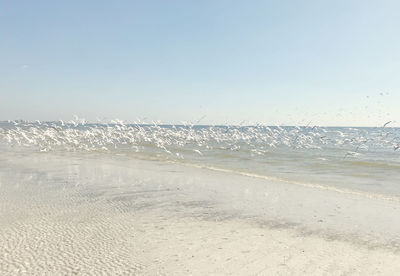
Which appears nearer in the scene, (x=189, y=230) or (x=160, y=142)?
(x=189, y=230)

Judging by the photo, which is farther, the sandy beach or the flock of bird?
the flock of bird

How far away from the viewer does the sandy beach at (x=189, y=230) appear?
593 centimetres

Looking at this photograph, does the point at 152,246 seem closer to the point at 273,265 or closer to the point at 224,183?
the point at 273,265

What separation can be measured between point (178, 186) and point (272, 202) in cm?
418

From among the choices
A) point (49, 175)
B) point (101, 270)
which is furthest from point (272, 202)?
point (49, 175)

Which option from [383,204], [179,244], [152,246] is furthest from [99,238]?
[383,204]

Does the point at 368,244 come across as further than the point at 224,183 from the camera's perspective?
No

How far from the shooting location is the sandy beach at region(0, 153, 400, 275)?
19.5 ft

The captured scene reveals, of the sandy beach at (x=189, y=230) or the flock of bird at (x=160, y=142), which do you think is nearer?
the sandy beach at (x=189, y=230)

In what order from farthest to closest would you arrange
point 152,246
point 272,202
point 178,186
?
point 178,186
point 272,202
point 152,246

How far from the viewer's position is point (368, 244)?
24.1ft

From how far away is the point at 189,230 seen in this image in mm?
7945

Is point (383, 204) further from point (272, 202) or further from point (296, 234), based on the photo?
point (296, 234)

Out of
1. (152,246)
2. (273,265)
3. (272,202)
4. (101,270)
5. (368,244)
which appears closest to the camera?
(101,270)
